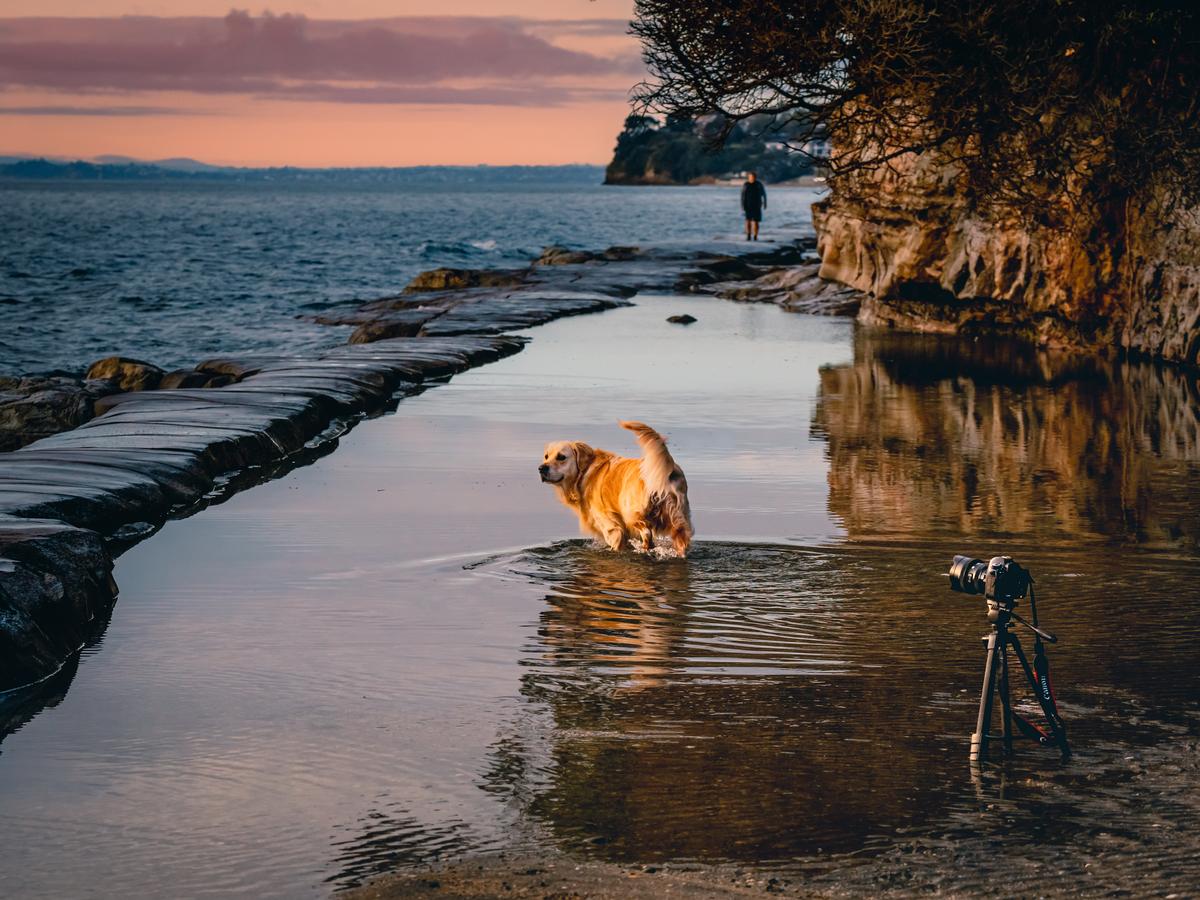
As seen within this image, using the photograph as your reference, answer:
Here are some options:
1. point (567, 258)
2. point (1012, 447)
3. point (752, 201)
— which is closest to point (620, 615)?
point (1012, 447)

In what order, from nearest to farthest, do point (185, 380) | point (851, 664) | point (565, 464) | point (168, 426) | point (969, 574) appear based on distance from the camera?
point (969, 574)
point (851, 664)
point (565, 464)
point (168, 426)
point (185, 380)

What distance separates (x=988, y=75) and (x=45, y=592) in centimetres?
1359

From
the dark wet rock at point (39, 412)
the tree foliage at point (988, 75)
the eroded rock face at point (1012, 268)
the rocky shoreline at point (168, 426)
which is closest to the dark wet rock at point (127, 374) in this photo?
the rocky shoreline at point (168, 426)

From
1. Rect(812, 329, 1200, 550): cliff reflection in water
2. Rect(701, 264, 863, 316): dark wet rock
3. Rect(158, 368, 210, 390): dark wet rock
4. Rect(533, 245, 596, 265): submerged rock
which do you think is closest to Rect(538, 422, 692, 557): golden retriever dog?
Rect(812, 329, 1200, 550): cliff reflection in water

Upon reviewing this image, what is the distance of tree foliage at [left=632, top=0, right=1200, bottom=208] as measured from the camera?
17.1 metres

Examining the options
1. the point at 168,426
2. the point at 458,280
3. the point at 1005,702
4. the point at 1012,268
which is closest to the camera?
the point at 1005,702

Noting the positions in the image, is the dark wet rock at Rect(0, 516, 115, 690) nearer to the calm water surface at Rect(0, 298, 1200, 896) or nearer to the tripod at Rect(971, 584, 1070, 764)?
the calm water surface at Rect(0, 298, 1200, 896)

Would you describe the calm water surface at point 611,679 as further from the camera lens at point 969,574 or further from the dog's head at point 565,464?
the camera lens at point 969,574

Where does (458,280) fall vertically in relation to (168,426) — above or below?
above

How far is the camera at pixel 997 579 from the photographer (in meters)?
5.21

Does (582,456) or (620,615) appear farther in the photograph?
(582,456)

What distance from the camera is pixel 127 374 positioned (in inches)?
847

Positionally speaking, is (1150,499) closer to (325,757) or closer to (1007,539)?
(1007,539)

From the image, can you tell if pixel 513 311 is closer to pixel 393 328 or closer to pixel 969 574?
pixel 393 328
